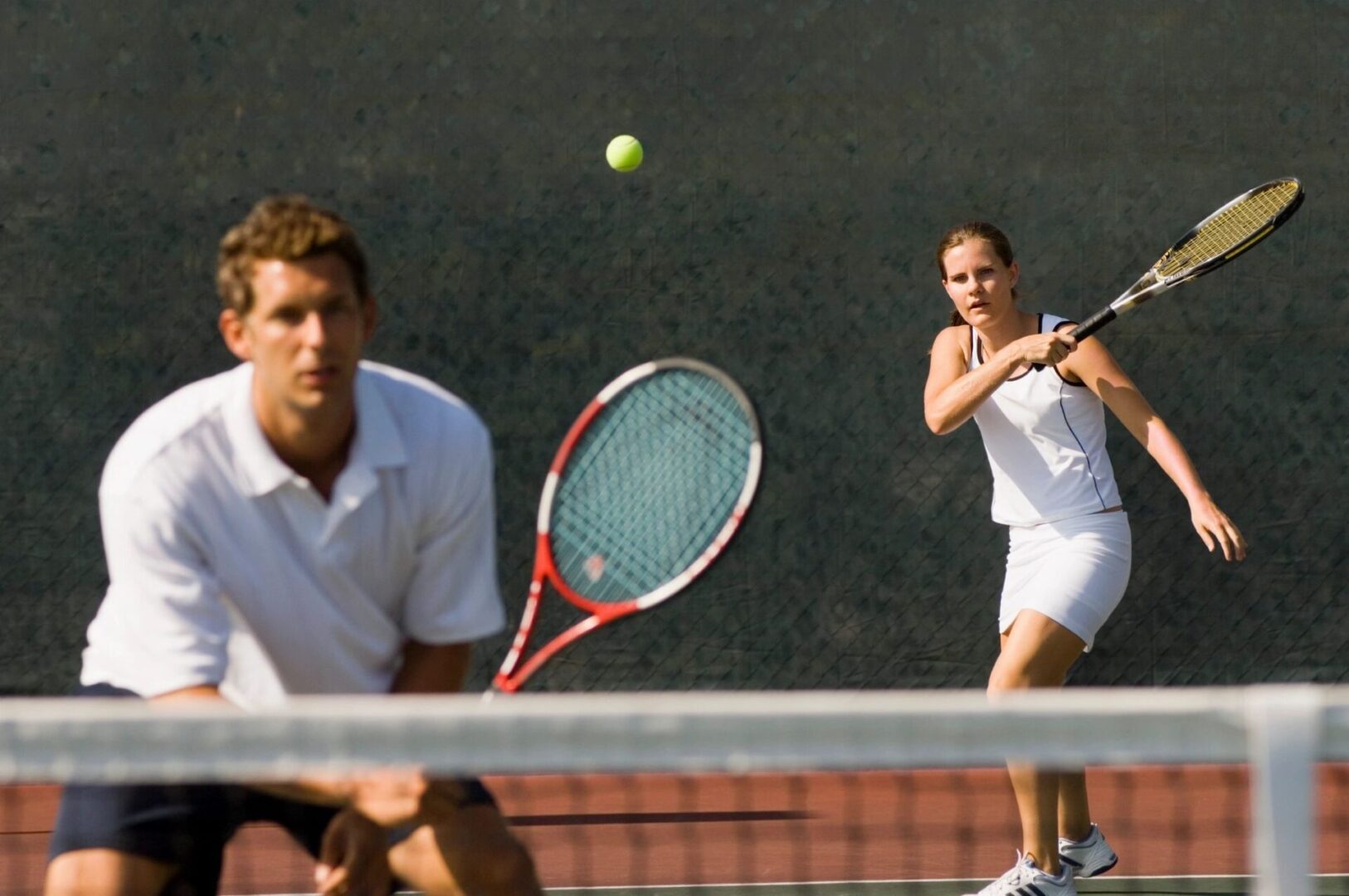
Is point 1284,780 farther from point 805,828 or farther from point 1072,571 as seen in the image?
point 805,828

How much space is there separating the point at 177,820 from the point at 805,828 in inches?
109

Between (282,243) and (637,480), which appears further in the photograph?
(637,480)

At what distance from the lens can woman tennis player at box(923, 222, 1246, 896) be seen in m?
3.62

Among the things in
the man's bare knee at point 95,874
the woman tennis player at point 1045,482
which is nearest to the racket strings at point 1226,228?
the woman tennis player at point 1045,482

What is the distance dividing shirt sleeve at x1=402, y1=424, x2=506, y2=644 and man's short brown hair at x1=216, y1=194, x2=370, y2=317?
0.23 metres

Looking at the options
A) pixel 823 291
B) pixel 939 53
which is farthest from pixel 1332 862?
pixel 939 53

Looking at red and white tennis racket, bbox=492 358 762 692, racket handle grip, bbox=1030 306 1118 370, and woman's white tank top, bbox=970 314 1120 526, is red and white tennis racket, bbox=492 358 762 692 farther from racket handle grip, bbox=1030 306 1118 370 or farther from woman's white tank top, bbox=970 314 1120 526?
racket handle grip, bbox=1030 306 1118 370

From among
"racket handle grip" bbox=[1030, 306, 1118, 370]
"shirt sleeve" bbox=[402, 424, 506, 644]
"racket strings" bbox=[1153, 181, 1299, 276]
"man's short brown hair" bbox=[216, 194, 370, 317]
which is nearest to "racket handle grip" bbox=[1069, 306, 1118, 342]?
"racket handle grip" bbox=[1030, 306, 1118, 370]

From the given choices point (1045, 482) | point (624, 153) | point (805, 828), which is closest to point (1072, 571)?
point (1045, 482)

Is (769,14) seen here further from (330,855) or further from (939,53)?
(330,855)

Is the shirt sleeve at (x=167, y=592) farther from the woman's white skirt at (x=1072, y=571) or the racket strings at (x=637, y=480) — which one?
the woman's white skirt at (x=1072, y=571)

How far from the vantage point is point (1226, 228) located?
457 cm

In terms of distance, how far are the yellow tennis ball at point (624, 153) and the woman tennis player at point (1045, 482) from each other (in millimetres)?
2164

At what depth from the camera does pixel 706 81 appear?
6.03 metres
